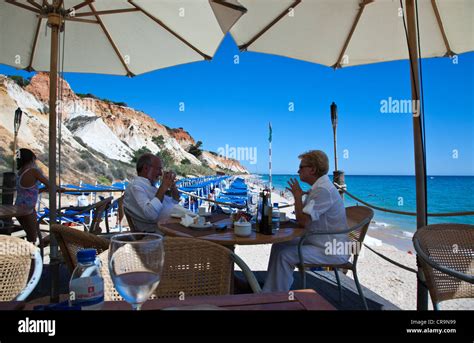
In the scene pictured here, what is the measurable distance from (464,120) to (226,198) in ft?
133

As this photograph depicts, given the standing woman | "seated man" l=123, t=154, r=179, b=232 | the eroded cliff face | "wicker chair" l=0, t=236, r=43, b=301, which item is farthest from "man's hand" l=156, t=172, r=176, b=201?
the eroded cliff face

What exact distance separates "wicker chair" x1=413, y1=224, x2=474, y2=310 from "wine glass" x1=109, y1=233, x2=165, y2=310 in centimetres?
139

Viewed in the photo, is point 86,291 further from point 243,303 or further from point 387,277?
point 387,277

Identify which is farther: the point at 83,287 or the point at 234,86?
the point at 234,86

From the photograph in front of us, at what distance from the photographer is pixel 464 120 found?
3869cm

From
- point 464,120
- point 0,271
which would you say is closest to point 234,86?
point 464,120

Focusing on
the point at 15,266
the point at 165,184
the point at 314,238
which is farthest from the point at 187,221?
the point at 15,266

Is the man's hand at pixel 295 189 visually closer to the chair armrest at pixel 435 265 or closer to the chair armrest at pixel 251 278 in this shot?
the chair armrest at pixel 435 265

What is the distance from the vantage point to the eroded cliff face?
2205 cm

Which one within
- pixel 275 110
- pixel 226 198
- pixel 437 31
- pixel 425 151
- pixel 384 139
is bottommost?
pixel 226 198

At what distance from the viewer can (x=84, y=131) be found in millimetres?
31906

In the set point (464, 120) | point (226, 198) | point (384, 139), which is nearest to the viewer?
point (226, 198)

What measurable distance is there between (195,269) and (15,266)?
61cm
